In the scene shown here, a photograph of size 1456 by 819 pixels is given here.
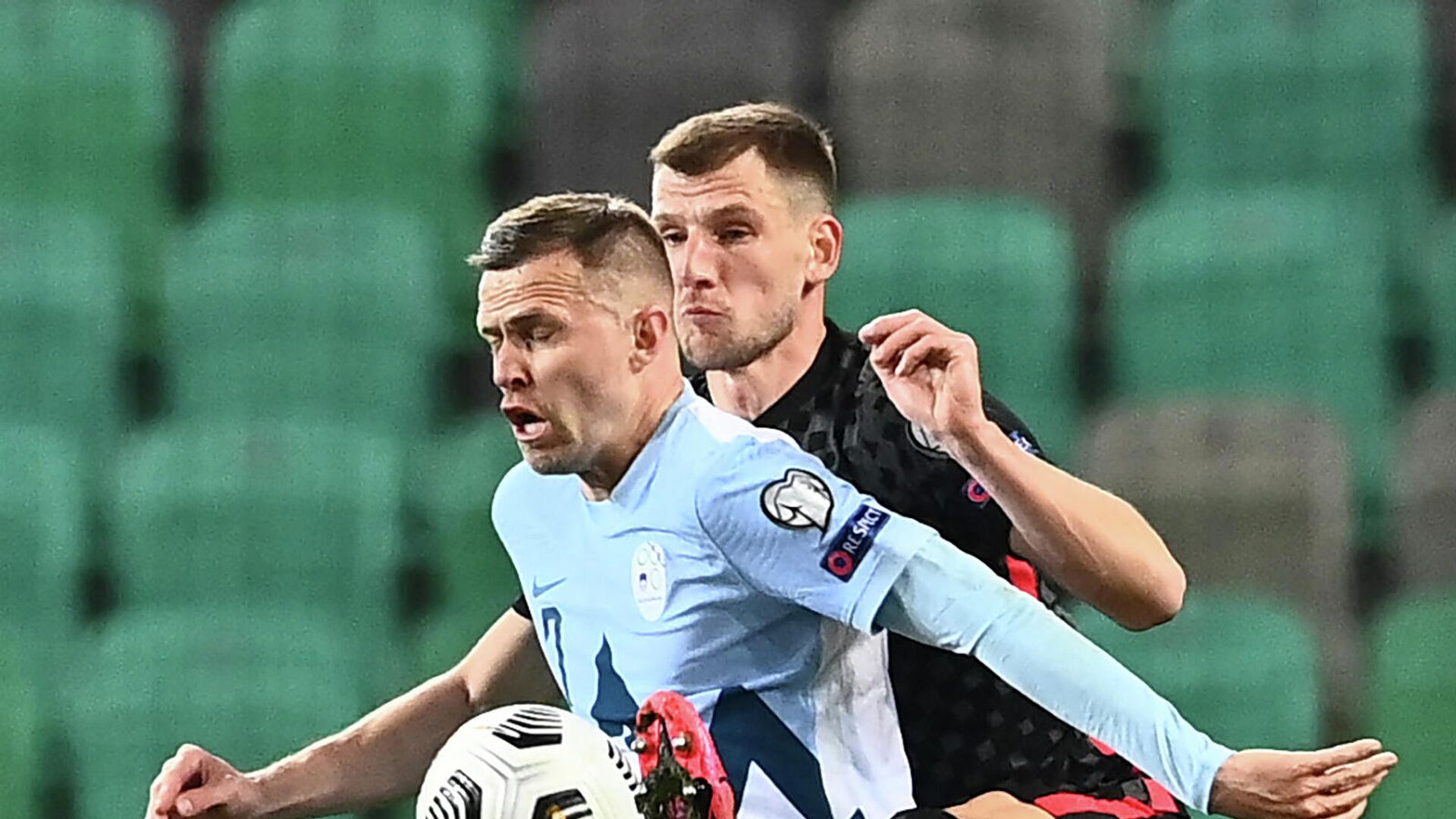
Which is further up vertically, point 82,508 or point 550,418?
point 550,418

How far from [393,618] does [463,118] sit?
931mm

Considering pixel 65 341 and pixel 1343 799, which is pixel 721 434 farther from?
pixel 65 341

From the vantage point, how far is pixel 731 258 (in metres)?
1.90

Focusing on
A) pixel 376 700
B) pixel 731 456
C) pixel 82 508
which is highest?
pixel 731 456

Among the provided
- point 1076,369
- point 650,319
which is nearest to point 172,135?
point 1076,369

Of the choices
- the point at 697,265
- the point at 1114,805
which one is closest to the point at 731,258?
the point at 697,265

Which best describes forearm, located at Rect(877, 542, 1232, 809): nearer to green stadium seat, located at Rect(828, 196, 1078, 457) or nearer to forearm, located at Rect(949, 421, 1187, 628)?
forearm, located at Rect(949, 421, 1187, 628)

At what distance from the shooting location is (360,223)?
12.1 feet

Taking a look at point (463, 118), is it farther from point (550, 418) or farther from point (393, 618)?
point (550, 418)

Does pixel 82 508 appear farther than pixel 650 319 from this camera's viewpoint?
Yes

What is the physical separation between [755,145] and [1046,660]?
0.57 meters

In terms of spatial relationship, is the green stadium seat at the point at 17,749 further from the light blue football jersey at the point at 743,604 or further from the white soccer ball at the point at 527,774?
the white soccer ball at the point at 527,774

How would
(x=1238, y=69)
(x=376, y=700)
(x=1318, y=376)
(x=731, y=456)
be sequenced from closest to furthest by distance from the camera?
(x=731, y=456) → (x=376, y=700) → (x=1318, y=376) → (x=1238, y=69)

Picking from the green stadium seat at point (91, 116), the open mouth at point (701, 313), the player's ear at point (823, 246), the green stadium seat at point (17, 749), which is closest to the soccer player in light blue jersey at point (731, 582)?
the open mouth at point (701, 313)
